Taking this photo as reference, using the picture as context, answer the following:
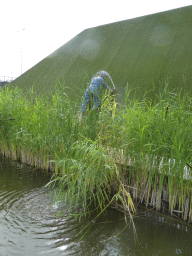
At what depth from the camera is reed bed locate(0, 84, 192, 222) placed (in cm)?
235

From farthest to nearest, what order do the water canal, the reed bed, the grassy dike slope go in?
1. the grassy dike slope
2. the reed bed
3. the water canal

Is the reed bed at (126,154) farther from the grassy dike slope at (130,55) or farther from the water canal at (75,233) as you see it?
the grassy dike slope at (130,55)

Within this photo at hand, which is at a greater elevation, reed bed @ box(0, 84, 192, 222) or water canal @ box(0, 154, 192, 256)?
reed bed @ box(0, 84, 192, 222)

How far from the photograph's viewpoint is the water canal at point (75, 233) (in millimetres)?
2016

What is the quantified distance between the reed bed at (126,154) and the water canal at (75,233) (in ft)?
0.54

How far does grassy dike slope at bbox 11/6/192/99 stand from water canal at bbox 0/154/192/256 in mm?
4071

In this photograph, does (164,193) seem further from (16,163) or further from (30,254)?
(16,163)

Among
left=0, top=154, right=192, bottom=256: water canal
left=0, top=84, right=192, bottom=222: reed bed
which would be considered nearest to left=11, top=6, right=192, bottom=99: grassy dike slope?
left=0, top=84, right=192, bottom=222: reed bed

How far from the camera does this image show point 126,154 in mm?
2629

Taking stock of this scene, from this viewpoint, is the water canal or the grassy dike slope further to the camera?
the grassy dike slope

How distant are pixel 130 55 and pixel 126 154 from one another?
7.58m

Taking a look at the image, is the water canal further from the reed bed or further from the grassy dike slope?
the grassy dike slope

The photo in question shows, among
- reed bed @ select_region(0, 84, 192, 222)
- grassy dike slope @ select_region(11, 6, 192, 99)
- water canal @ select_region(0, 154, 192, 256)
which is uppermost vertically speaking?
grassy dike slope @ select_region(11, 6, 192, 99)

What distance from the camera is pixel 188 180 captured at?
2326 millimetres
